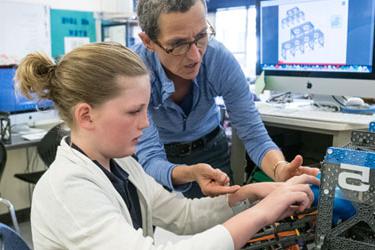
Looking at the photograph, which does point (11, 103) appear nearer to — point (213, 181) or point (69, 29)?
point (69, 29)

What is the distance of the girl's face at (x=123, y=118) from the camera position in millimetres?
853

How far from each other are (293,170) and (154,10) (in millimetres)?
523

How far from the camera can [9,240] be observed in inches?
38.8

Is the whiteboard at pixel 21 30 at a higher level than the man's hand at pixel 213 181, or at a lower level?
higher

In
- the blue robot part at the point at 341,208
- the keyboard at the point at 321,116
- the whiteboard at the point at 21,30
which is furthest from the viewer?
the whiteboard at the point at 21,30

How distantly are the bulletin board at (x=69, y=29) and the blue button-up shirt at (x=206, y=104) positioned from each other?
95.3 inches

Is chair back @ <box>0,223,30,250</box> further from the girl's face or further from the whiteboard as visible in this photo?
the whiteboard

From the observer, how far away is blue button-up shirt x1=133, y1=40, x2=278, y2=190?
49.9 inches

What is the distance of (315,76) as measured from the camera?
1.62m

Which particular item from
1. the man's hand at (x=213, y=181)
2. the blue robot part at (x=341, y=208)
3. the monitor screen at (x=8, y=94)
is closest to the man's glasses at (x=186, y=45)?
the man's hand at (x=213, y=181)

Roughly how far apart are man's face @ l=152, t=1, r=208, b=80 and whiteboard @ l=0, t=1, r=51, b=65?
2.32 metres

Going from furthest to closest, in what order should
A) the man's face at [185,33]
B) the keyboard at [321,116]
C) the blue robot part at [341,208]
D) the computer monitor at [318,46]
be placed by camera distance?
the computer monitor at [318,46]
the keyboard at [321,116]
the man's face at [185,33]
the blue robot part at [341,208]

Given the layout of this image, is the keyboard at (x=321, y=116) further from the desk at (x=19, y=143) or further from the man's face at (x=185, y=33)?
Result: the desk at (x=19, y=143)

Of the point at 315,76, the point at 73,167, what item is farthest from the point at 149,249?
the point at 315,76
